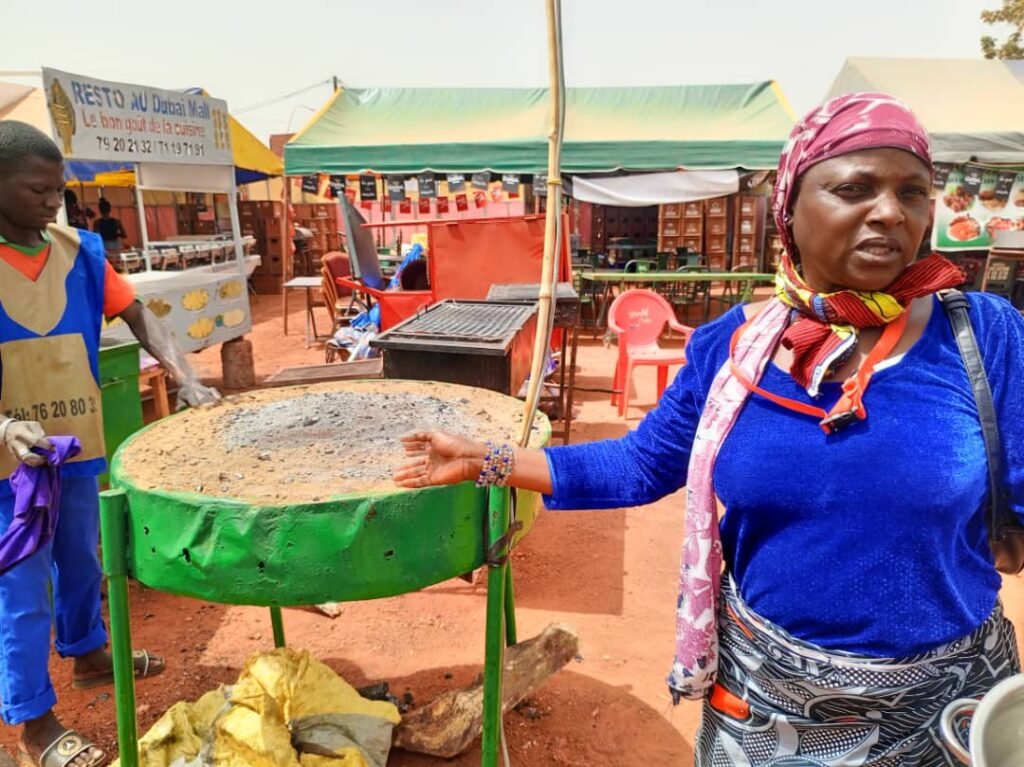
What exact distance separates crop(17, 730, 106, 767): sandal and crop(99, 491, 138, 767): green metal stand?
769 mm

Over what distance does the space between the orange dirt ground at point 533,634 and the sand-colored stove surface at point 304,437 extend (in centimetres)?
113

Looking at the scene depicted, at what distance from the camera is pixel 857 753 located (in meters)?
1.20

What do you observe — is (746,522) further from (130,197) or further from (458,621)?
(130,197)

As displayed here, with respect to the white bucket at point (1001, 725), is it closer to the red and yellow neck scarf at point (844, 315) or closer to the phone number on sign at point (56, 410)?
the red and yellow neck scarf at point (844, 315)

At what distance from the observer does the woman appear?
1098 millimetres

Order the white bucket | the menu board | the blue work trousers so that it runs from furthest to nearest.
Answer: the menu board, the blue work trousers, the white bucket

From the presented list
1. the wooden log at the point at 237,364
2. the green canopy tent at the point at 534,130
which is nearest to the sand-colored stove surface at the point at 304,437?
the wooden log at the point at 237,364

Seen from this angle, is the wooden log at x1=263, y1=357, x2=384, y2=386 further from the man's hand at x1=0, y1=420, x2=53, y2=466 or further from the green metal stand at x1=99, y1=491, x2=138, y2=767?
the green metal stand at x1=99, y1=491, x2=138, y2=767

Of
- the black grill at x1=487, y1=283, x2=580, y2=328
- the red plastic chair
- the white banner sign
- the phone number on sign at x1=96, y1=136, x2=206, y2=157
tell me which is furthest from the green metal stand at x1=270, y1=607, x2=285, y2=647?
the phone number on sign at x1=96, y1=136, x2=206, y2=157

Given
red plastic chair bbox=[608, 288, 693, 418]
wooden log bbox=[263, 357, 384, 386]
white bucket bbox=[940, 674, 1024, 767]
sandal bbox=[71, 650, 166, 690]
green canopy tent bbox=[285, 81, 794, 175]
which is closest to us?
white bucket bbox=[940, 674, 1024, 767]

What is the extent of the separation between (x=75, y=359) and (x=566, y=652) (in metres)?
1.97

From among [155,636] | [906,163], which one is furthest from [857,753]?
[155,636]

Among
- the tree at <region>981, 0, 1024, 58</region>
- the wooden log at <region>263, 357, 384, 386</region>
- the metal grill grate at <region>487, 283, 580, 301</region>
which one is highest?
the tree at <region>981, 0, 1024, 58</region>

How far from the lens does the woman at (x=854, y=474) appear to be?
1.10 meters
